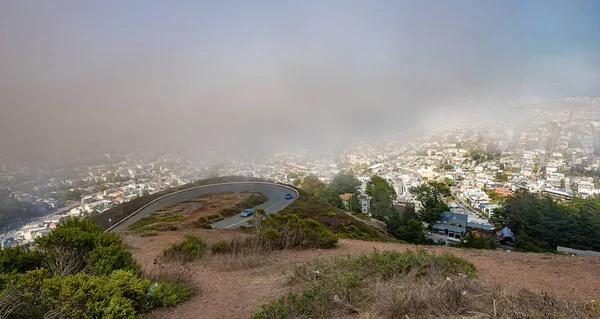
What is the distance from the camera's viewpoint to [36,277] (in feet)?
11.6

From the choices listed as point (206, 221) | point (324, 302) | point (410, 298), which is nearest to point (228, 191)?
point (206, 221)

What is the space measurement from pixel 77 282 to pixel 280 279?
3.16 meters

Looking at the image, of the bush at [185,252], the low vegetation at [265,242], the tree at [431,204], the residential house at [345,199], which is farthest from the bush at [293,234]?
the residential house at [345,199]

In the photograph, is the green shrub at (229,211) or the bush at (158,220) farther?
the green shrub at (229,211)

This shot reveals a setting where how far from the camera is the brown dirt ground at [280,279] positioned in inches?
176

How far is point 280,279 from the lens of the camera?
18.5 feet

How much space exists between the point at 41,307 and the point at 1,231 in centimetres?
2027

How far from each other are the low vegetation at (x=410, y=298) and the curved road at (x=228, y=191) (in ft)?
42.6

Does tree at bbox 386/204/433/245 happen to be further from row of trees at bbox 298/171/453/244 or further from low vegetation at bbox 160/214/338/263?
low vegetation at bbox 160/214/338/263

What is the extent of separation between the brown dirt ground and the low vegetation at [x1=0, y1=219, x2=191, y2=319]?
38 centimetres

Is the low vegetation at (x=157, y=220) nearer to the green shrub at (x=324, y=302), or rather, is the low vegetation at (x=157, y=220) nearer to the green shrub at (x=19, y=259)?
the green shrub at (x=19, y=259)

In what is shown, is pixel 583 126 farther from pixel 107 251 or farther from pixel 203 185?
pixel 107 251

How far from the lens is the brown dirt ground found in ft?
14.7

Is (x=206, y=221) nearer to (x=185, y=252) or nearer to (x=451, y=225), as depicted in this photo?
(x=185, y=252)
